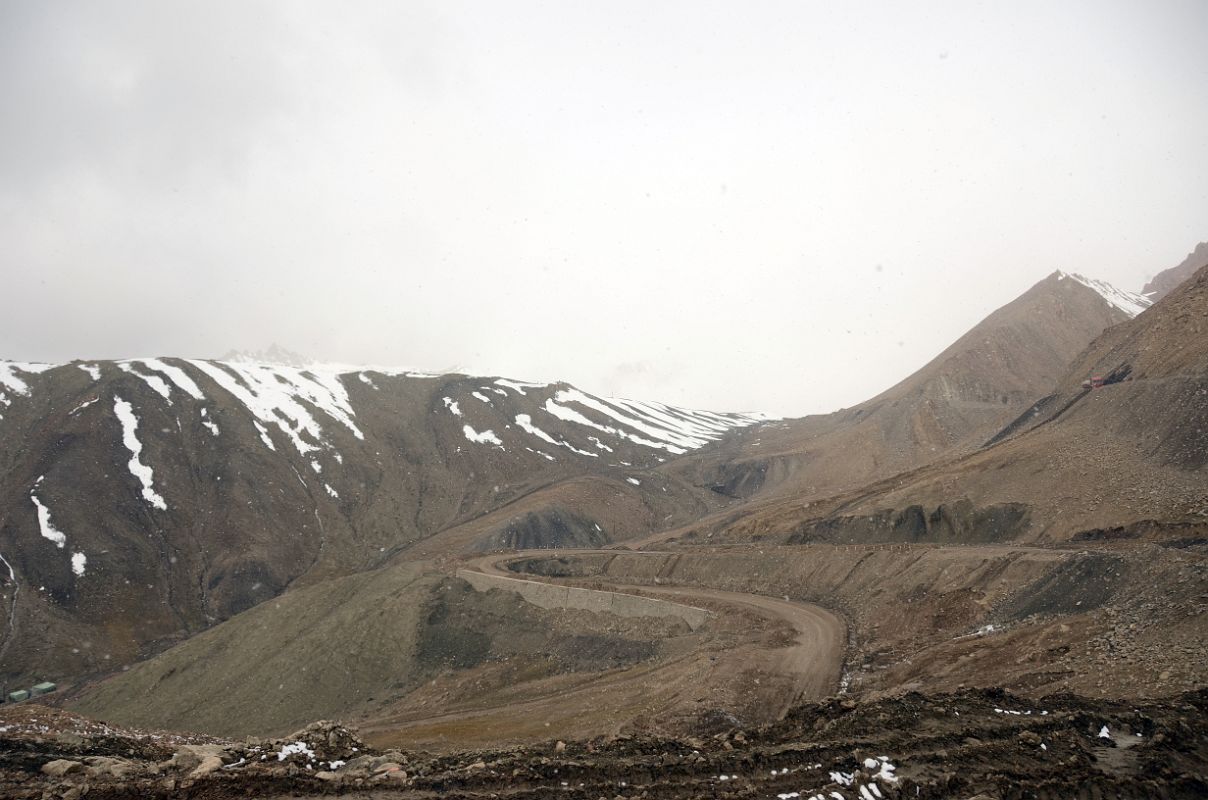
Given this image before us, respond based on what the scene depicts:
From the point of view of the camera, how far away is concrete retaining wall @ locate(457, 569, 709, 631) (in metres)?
36.5

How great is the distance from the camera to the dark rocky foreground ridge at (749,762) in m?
11.8

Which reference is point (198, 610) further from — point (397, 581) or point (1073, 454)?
point (1073, 454)

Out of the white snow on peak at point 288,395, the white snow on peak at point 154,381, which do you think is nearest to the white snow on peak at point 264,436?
the white snow on peak at point 288,395

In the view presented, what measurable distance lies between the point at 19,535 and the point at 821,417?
12911 centimetres

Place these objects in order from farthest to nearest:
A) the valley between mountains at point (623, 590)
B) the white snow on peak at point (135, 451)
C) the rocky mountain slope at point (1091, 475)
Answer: the white snow on peak at point (135, 451)
the rocky mountain slope at point (1091, 475)
the valley between mountains at point (623, 590)

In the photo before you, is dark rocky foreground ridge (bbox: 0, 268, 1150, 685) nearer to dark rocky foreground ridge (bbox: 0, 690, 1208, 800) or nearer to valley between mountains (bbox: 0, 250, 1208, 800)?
valley between mountains (bbox: 0, 250, 1208, 800)

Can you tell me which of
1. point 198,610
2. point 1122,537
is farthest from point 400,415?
point 1122,537

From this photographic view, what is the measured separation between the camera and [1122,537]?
31.3m

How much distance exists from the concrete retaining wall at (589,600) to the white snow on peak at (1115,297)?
106280 millimetres

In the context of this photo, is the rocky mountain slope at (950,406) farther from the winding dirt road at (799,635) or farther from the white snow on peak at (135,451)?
the white snow on peak at (135,451)

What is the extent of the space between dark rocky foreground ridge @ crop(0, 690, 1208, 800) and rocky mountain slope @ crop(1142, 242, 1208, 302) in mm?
153897

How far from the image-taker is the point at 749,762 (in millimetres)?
13047

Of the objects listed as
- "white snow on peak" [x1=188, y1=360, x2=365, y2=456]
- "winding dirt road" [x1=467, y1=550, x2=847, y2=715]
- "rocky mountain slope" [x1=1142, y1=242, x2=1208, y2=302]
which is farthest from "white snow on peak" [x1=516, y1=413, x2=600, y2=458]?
"rocky mountain slope" [x1=1142, y1=242, x2=1208, y2=302]

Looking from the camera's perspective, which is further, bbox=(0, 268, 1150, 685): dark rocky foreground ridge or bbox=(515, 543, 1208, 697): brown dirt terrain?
bbox=(0, 268, 1150, 685): dark rocky foreground ridge
